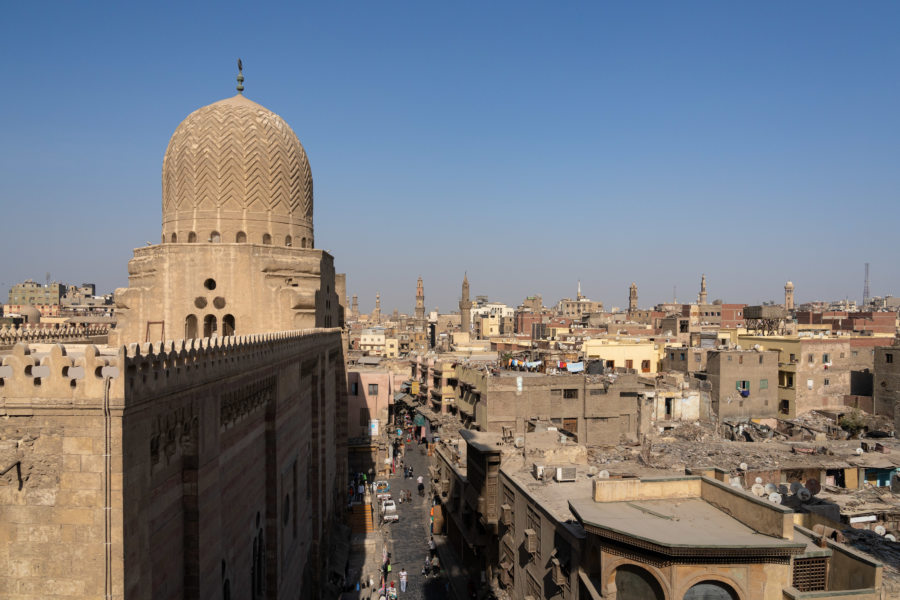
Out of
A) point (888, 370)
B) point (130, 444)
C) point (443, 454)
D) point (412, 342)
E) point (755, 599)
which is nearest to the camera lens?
point (130, 444)

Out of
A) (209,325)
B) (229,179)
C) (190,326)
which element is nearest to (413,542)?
(209,325)

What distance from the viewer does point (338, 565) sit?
22.9 m

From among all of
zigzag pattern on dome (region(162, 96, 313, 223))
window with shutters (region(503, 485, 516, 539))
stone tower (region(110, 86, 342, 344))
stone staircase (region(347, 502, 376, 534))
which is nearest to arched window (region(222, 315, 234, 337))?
stone tower (region(110, 86, 342, 344))

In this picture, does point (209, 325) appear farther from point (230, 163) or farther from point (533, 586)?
point (533, 586)

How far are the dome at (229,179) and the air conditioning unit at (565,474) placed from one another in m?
10.8

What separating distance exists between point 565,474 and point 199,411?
11706 millimetres

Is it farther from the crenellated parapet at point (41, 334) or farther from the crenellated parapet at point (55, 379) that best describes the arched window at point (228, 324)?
the crenellated parapet at point (55, 379)

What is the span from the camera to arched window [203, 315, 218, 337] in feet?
59.7

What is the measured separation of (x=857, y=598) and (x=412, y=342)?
297 feet

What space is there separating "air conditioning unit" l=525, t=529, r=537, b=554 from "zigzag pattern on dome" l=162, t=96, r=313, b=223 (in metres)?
12.0

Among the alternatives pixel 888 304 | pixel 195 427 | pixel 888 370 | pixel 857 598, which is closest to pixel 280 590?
pixel 195 427

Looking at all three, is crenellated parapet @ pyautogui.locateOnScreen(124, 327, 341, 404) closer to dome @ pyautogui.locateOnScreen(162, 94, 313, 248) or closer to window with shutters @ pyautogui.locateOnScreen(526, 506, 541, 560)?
dome @ pyautogui.locateOnScreen(162, 94, 313, 248)

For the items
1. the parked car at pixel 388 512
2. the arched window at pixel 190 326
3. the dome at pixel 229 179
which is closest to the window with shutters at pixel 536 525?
the arched window at pixel 190 326

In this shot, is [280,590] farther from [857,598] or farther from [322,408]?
[857,598]
